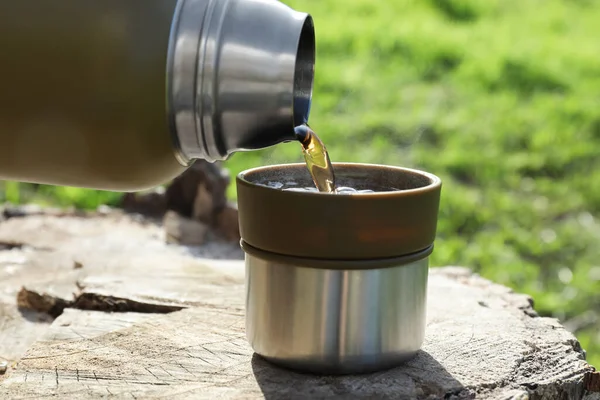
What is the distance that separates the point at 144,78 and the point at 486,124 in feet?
9.93

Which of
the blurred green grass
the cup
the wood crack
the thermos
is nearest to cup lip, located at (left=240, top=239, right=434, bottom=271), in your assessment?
the cup

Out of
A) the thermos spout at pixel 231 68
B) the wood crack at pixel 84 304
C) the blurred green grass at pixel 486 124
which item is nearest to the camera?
the thermos spout at pixel 231 68

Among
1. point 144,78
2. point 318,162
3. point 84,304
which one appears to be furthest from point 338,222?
point 84,304

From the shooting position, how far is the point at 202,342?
4.95 ft

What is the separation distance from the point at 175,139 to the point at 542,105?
328 cm

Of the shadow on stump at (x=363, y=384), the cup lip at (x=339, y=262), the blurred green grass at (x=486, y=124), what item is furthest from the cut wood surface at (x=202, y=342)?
the blurred green grass at (x=486, y=124)

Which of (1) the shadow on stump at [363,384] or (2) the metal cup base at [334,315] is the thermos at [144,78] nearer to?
(2) the metal cup base at [334,315]

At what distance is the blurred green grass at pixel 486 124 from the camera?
10.3ft

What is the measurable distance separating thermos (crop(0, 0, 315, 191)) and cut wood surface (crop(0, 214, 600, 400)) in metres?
0.34

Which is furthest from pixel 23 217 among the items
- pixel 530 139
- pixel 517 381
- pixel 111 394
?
pixel 530 139

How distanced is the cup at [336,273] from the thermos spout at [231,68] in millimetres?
128

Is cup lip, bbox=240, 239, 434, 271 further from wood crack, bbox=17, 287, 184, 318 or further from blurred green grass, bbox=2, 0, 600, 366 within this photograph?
blurred green grass, bbox=2, 0, 600, 366

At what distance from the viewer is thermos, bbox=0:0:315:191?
1.23m

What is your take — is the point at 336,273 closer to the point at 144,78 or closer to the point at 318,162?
the point at 318,162
